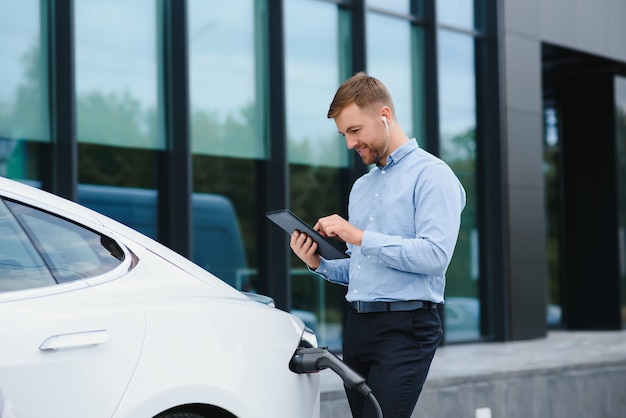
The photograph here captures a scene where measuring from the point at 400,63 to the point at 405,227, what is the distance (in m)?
8.29

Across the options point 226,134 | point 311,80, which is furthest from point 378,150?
point 311,80

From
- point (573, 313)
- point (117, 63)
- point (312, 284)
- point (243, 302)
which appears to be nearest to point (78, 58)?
point (117, 63)

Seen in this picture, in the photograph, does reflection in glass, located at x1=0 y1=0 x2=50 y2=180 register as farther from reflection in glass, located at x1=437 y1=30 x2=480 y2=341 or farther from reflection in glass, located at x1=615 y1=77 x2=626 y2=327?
reflection in glass, located at x1=615 y1=77 x2=626 y2=327

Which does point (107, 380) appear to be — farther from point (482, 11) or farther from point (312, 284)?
point (482, 11)

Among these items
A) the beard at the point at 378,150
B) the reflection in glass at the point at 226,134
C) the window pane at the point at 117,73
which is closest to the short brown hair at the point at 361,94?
the beard at the point at 378,150

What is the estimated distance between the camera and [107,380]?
8.97 ft

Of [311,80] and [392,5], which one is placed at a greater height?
[392,5]

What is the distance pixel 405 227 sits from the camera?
3307 millimetres

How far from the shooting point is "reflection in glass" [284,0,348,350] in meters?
10.2

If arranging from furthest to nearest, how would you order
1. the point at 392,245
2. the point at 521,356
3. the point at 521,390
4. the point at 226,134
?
the point at 226,134, the point at 521,356, the point at 521,390, the point at 392,245

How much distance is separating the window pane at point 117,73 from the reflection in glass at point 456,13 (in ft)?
14.0

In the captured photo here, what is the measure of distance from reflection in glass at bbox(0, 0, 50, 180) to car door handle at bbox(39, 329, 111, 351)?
5.40m

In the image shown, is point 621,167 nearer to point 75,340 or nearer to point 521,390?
point 521,390

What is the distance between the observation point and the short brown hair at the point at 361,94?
10.7 feet
